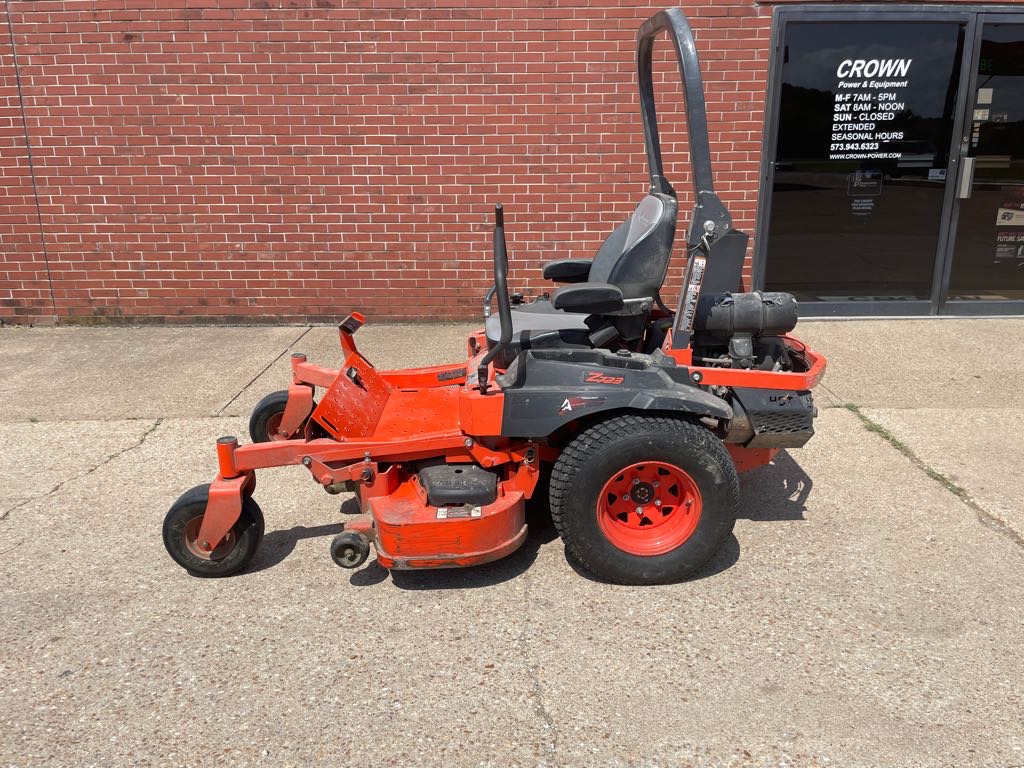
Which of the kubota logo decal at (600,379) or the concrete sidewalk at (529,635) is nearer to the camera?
the concrete sidewalk at (529,635)

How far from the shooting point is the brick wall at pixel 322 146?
726cm

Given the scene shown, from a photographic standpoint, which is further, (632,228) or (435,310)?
(435,310)

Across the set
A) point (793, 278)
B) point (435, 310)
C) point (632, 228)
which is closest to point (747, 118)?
point (793, 278)

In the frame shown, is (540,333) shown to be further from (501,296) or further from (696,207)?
(696,207)

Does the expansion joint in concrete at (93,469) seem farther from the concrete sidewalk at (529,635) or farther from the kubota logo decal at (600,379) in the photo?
the kubota logo decal at (600,379)

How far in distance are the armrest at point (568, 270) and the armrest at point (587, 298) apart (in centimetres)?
118

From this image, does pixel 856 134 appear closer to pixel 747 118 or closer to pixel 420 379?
pixel 747 118

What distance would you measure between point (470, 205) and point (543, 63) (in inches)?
55.3

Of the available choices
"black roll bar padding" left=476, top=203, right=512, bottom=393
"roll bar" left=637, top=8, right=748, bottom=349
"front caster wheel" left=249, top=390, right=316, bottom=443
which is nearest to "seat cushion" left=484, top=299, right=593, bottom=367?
"black roll bar padding" left=476, top=203, right=512, bottom=393

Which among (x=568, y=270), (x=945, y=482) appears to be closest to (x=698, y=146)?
(x=568, y=270)

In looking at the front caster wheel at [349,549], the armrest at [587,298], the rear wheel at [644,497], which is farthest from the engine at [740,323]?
the front caster wheel at [349,549]

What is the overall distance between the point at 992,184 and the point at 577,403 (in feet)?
20.8

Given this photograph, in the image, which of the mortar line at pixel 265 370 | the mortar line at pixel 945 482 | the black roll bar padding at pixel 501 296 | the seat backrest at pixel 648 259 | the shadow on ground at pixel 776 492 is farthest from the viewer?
the mortar line at pixel 265 370

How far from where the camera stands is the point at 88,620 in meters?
3.32
